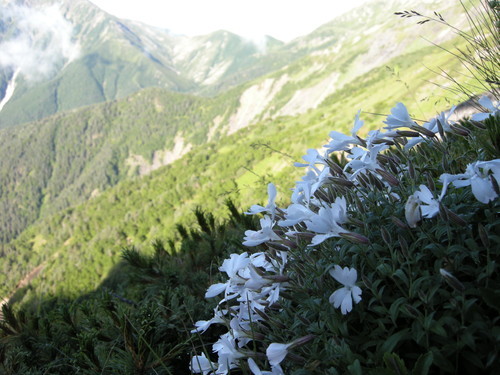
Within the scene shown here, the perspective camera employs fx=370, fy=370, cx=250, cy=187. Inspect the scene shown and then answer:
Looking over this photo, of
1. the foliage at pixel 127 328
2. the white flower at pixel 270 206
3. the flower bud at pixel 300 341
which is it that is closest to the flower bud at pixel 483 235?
the flower bud at pixel 300 341

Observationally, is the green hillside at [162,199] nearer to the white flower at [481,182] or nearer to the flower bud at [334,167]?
the flower bud at [334,167]

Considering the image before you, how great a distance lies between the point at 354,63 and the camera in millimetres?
150375

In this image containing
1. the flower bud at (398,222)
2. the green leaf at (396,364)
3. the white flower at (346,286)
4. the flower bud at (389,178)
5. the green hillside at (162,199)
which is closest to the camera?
the green leaf at (396,364)

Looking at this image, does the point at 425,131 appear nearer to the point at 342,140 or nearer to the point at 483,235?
the point at 342,140

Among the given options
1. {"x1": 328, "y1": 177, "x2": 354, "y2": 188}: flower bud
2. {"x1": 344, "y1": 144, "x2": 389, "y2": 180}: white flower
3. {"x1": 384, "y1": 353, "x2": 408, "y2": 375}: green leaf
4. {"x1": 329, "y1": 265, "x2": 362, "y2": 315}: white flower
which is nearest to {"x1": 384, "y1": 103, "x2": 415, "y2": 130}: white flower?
{"x1": 344, "y1": 144, "x2": 389, "y2": 180}: white flower

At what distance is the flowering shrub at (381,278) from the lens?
1.29m

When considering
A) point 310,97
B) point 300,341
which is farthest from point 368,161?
point 310,97

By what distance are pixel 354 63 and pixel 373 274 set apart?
162697 millimetres

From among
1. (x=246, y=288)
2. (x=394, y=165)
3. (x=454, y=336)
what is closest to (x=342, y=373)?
(x=454, y=336)

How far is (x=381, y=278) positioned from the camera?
159cm

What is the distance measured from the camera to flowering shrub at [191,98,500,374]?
1295 millimetres

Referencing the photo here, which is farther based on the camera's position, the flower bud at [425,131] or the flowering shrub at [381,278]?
the flower bud at [425,131]

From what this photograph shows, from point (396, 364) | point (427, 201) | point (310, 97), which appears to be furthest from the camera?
point (310, 97)

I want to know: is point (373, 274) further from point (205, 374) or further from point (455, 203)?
point (205, 374)
